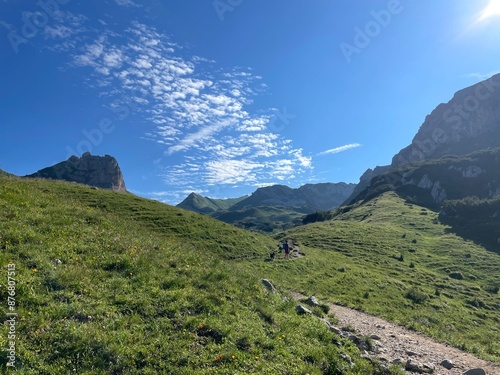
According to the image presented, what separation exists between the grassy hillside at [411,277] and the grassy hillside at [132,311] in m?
13.7

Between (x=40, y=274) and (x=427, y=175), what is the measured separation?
707 ft

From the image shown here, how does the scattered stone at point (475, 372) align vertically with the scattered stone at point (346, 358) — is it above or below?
below

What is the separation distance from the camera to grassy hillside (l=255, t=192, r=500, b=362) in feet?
96.6

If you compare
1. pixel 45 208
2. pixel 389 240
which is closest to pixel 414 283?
pixel 389 240

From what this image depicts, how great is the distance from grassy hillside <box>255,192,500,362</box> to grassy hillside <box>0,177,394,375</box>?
13.7 m

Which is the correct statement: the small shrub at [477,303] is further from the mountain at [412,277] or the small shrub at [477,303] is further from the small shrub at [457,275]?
the small shrub at [457,275]

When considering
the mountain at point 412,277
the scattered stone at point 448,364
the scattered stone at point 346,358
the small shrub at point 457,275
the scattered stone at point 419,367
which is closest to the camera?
the scattered stone at point 346,358

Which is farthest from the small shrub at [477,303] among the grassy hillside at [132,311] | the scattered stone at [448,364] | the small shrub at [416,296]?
the grassy hillside at [132,311]

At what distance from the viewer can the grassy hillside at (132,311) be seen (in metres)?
9.30

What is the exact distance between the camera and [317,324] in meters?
15.8

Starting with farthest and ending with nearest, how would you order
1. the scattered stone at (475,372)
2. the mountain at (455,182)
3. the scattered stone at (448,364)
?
the mountain at (455,182) → the scattered stone at (448,364) → the scattered stone at (475,372)

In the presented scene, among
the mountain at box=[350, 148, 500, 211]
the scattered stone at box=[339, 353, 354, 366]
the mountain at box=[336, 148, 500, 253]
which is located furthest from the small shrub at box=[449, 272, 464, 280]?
the mountain at box=[350, 148, 500, 211]

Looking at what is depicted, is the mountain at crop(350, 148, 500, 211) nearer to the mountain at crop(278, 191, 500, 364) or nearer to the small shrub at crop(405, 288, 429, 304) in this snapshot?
the mountain at crop(278, 191, 500, 364)

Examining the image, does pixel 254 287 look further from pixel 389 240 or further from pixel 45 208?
pixel 389 240
